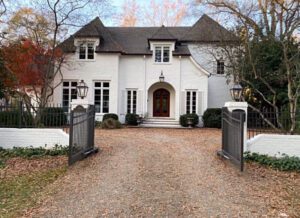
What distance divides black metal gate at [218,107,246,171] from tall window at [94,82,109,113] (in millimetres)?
13073

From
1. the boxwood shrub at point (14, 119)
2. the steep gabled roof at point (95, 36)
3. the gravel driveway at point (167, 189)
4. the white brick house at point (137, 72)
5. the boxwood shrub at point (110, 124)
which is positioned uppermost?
the steep gabled roof at point (95, 36)

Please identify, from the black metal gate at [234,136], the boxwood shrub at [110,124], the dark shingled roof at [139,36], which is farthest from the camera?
the dark shingled roof at [139,36]

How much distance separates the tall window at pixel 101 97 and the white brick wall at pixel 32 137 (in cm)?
1123

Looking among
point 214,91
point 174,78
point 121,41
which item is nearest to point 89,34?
point 121,41

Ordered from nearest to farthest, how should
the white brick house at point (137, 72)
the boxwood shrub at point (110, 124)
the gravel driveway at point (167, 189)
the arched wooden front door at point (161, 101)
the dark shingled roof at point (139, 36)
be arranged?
1. the gravel driveway at point (167, 189)
2. the boxwood shrub at point (110, 124)
3. the dark shingled roof at point (139, 36)
4. the white brick house at point (137, 72)
5. the arched wooden front door at point (161, 101)

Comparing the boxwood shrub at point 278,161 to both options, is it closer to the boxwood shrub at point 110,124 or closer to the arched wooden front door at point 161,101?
the boxwood shrub at point 110,124

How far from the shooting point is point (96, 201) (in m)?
6.20

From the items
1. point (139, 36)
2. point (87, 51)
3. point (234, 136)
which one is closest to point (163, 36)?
point (139, 36)

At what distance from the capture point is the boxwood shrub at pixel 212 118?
21027 mm

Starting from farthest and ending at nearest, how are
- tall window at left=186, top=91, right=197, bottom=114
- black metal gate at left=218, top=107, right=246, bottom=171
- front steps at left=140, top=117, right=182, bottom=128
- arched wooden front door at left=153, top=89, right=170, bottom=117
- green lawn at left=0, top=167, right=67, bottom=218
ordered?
1. arched wooden front door at left=153, top=89, right=170, bottom=117
2. tall window at left=186, top=91, right=197, bottom=114
3. front steps at left=140, top=117, right=182, bottom=128
4. black metal gate at left=218, top=107, right=246, bottom=171
5. green lawn at left=0, top=167, right=67, bottom=218

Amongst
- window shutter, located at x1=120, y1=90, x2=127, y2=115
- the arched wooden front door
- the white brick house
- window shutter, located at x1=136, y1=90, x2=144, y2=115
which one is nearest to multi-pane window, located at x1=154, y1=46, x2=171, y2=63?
the white brick house

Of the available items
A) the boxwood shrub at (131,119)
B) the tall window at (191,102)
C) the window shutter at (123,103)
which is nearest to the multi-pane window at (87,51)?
the window shutter at (123,103)

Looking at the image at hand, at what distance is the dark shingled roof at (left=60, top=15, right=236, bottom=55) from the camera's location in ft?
72.7

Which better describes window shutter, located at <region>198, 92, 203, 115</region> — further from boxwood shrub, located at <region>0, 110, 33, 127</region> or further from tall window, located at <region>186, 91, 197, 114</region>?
boxwood shrub, located at <region>0, 110, 33, 127</region>
